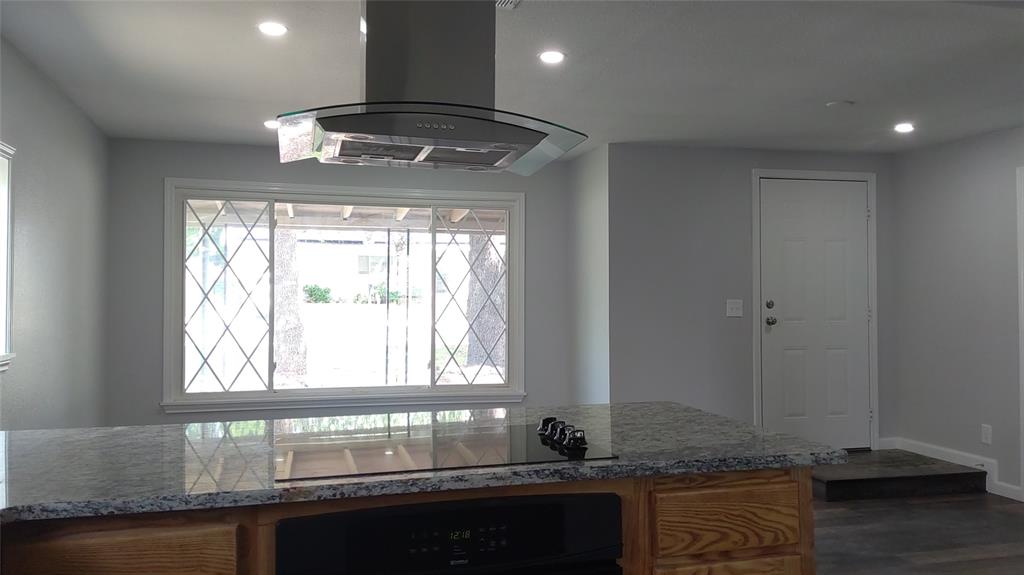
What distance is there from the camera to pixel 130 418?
16.9 ft

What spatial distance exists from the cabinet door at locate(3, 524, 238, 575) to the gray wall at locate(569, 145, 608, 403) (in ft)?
13.0

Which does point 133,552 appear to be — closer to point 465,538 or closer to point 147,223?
point 465,538

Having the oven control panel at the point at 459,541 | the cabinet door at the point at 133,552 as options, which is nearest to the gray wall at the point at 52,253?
the cabinet door at the point at 133,552

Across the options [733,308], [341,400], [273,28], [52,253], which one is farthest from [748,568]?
[341,400]

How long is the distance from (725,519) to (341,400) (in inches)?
163

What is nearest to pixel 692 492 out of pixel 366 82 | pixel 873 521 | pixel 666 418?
pixel 666 418

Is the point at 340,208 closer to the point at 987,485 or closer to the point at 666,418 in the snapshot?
the point at 666,418

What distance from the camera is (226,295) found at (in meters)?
5.34

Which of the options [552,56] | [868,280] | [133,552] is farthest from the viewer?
[868,280]

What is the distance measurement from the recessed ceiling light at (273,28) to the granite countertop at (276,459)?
1.58m

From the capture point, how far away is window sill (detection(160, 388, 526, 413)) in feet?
17.2

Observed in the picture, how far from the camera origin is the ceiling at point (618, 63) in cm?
285

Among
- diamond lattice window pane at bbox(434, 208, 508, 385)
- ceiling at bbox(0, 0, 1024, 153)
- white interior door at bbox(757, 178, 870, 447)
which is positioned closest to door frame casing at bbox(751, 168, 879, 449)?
white interior door at bbox(757, 178, 870, 447)

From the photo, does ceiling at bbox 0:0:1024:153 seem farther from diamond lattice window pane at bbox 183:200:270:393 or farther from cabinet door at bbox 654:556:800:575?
cabinet door at bbox 654:556:800:575
